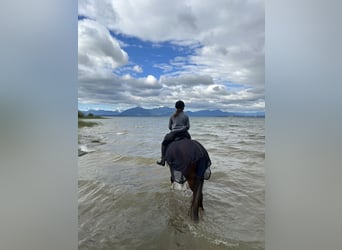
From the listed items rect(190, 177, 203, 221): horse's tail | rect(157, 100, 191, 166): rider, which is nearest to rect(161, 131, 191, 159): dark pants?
rect(157, 100, 191, 166): rider

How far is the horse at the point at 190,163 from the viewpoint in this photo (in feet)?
5.35

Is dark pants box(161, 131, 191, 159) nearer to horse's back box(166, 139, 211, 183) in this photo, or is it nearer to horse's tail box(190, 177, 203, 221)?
horse's back box(166, 139, 211, 183)

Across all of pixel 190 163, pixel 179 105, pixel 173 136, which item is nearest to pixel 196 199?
pixel 190 163

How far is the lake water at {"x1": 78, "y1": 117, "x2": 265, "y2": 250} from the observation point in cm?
135

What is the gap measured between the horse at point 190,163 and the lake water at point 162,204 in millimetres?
191

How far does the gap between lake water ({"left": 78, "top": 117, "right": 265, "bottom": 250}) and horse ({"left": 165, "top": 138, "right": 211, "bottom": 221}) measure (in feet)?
0.63

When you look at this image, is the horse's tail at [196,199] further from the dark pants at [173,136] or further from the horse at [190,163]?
the dark pants at [173,136]

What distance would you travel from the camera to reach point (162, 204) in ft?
6.40

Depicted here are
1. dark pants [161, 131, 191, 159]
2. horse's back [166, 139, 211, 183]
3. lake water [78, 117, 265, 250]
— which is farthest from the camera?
dark pants [161, 131, 191, 159]

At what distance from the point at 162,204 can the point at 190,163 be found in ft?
1.78

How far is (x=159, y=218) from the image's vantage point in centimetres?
169
